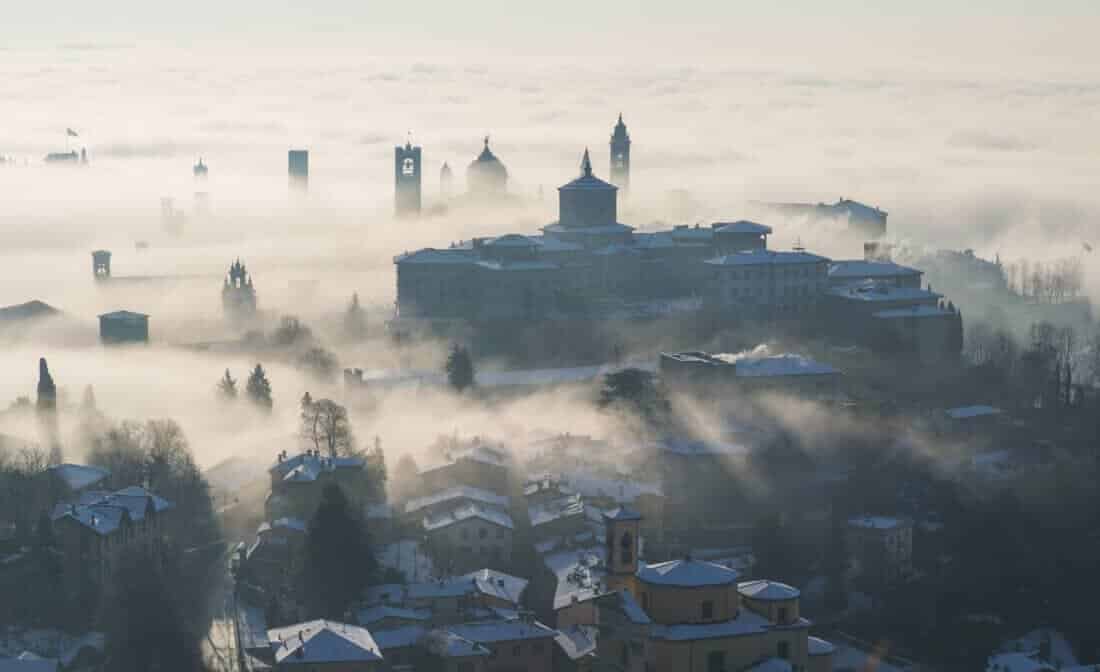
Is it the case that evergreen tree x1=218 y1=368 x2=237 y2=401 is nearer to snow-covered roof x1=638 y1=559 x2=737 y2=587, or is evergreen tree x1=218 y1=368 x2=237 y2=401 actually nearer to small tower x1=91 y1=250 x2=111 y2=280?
snow-covered roof x1=638 y1=559 x2=737 y2=587

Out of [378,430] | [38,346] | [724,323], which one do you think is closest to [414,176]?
[38,346]

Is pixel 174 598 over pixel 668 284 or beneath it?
beneath

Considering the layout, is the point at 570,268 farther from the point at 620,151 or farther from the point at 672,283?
the point at 620,151

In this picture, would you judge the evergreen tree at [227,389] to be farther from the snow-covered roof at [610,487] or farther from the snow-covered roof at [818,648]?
the snow-covered roof at [818,648]

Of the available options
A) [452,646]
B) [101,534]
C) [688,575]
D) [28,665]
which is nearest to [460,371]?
[101,534]

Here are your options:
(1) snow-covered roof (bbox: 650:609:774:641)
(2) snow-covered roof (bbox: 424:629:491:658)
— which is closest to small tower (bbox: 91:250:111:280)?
(2) snow-covered roof (bbox: 424:629:491:658)

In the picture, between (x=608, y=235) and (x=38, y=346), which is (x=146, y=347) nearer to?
(x=38, y=346)
